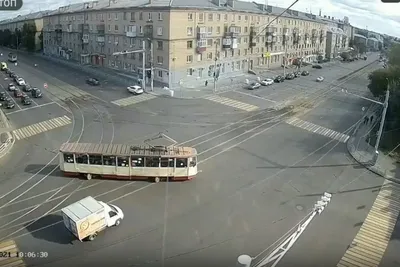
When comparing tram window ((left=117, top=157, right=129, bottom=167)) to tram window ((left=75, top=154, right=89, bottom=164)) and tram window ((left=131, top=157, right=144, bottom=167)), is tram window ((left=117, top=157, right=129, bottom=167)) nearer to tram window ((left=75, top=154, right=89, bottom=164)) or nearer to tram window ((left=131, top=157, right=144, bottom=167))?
tram window ((left=131, top=157, right=144, bottom=167))

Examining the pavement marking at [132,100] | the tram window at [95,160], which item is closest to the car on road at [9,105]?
the pavement marking at [132,100]

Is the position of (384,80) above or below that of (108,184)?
above

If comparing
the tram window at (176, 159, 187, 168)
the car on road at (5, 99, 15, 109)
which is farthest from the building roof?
the tram window at (176, 159, 187, 168)

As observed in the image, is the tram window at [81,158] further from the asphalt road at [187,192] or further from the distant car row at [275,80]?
the distant car row at [275,80]

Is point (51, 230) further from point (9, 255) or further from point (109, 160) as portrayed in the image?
point (109, 160)

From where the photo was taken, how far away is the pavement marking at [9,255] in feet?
11.1

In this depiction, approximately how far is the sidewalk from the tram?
368cm

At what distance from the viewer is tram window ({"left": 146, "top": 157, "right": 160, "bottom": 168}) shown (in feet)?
18.3

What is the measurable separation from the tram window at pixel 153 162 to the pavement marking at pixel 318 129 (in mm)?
4763

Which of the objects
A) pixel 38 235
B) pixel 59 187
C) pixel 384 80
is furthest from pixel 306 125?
pixel 38 235

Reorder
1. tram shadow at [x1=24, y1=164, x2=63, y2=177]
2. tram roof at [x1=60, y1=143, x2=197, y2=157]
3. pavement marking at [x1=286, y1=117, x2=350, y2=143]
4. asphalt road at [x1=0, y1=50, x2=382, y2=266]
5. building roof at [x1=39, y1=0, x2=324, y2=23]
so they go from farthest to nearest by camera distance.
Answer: building roof at [x1=39, y1=0, x2=324, y2=23] < pavement marking at [x1=286, y1=117, x2=350, y2=143] < tram shadow at [x1=24, y1=164, x2=63, y2=177] < tram roof at [x1=60, y1=143, x2=197, y2=157] < asphalt road at [x1=0, y1=50, x2=382, y2=266]

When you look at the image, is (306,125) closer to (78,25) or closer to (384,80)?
(384,80)

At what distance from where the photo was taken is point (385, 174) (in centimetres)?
646

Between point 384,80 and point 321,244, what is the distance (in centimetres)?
736
